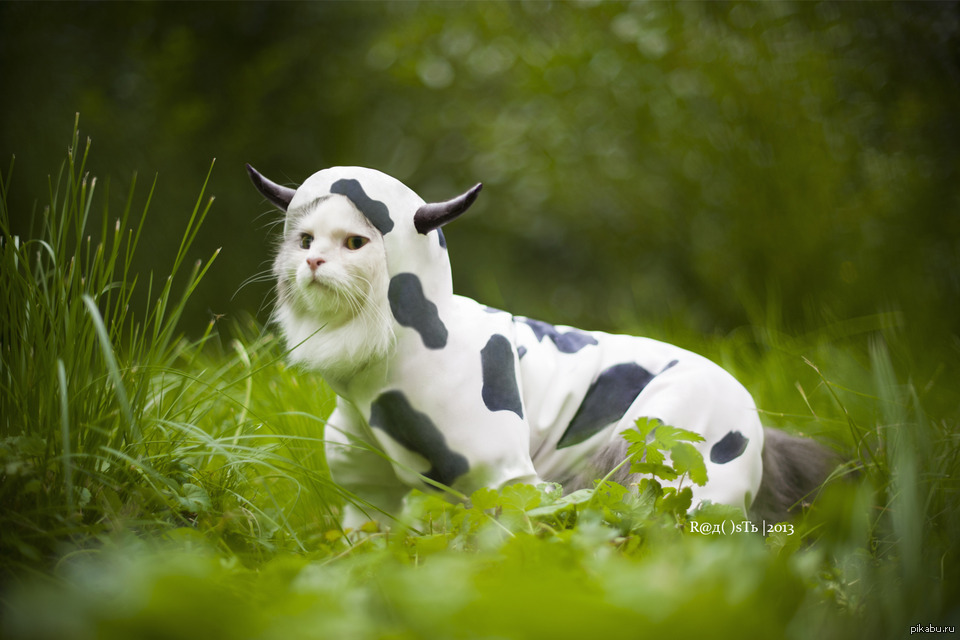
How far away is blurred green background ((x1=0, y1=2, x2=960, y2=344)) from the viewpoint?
9.71 feet

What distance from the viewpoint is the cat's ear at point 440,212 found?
1237mm

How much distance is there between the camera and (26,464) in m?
1.01

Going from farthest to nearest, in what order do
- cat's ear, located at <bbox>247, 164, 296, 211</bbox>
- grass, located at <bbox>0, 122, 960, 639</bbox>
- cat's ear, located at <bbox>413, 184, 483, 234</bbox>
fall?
cat's ear, located at <bbox>247, 164, 296, 211</bbox> → cat's ear, located at <bbox>413, 184, 483, 234</bbox> → grass, located at <bbox>0, 122, 960, 639</bbox>

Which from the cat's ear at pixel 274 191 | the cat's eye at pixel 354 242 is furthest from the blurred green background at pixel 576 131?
the cat's eye at pixel 354 242

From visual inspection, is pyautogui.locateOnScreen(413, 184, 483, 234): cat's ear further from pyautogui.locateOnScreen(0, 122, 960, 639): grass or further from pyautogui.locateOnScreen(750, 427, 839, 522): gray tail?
pyautogui.locateOnScreen(750, 427, 839, 522): gray tail

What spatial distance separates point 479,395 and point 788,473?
751 mm

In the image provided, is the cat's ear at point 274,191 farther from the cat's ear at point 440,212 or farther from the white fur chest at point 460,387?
the cat's ear at point 440,212

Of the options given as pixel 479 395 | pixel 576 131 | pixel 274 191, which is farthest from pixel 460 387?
pixel 576 131

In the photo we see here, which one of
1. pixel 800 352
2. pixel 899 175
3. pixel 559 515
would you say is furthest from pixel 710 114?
pixel 559 515

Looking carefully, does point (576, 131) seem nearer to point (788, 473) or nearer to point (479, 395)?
point (788, 473)

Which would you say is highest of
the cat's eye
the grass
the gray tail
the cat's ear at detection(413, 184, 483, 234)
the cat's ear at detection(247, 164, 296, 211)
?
the cat's ear at detection(247, 164, 296, 211)

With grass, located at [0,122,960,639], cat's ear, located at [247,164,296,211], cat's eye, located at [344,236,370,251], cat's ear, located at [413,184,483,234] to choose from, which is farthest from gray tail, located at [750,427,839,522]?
cat's ear, located at [247,164,296,211]

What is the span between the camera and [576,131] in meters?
3.86

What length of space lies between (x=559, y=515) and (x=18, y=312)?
97 cm
